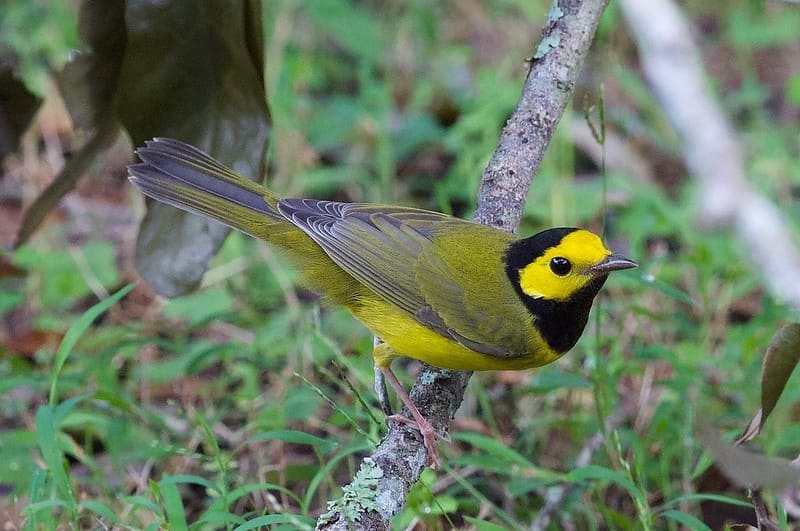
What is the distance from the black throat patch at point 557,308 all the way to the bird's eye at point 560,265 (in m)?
0.04

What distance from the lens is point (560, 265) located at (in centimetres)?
314

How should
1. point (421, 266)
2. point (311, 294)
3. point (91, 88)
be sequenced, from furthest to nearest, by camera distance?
1. point (311, 294)
2. point (91, 88)
3. point (421, 266)

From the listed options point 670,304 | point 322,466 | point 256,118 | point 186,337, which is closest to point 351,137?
point 186,337

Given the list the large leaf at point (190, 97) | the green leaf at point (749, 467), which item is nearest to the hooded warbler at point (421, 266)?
the large leaf at point (190, 97)

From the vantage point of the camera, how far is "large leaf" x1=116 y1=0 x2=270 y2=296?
11.0 ft

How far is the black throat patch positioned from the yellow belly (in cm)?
6

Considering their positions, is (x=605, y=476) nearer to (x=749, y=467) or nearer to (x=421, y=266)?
(x=421, y=266)

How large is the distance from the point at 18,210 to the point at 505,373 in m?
3.13

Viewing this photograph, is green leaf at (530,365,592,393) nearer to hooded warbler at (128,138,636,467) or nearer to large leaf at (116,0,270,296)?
hooded warbler at (128,138,636,467)

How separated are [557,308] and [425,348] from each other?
0.44 m

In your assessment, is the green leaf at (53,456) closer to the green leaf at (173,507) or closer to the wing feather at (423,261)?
the green leaf at (173,507)

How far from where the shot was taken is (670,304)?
498 cm

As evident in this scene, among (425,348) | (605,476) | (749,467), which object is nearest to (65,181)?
(425,348)

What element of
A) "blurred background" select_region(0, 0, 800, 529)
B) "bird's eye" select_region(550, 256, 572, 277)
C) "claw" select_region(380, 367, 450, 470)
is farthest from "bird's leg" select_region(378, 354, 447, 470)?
"bird's eye" select_region(550, 256, 572, 277)
